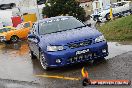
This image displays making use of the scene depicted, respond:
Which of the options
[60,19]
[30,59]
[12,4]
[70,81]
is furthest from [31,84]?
[12,4]

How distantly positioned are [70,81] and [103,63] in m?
1.95

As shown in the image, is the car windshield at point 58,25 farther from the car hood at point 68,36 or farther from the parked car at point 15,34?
the parked car at point 15,34

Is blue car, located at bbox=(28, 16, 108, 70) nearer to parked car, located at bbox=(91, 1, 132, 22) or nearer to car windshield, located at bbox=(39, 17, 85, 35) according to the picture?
car windshield, located at bbox=(39, 17, 85, 35)

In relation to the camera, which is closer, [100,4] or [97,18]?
[97,18]

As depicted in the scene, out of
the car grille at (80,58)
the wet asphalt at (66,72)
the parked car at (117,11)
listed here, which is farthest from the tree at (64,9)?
the car grille at (80,58)

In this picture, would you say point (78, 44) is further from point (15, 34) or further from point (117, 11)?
point (117, 11)

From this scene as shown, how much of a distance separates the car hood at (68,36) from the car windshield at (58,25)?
1.29 feet

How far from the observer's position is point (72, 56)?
10539mm

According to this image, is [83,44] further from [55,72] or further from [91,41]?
[55,72]

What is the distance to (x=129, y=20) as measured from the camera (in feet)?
55.0

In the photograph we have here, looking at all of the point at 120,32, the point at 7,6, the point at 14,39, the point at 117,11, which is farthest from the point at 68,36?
the point at 7,6

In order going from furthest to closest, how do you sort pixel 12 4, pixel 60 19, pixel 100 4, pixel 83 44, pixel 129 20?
pixel 100 4 → pixel 12 4 → pixel 129 20 → pixel 60 19 → pixel 83 44

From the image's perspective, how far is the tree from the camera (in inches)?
1844

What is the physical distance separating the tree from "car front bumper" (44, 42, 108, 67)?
3579 centimetres
